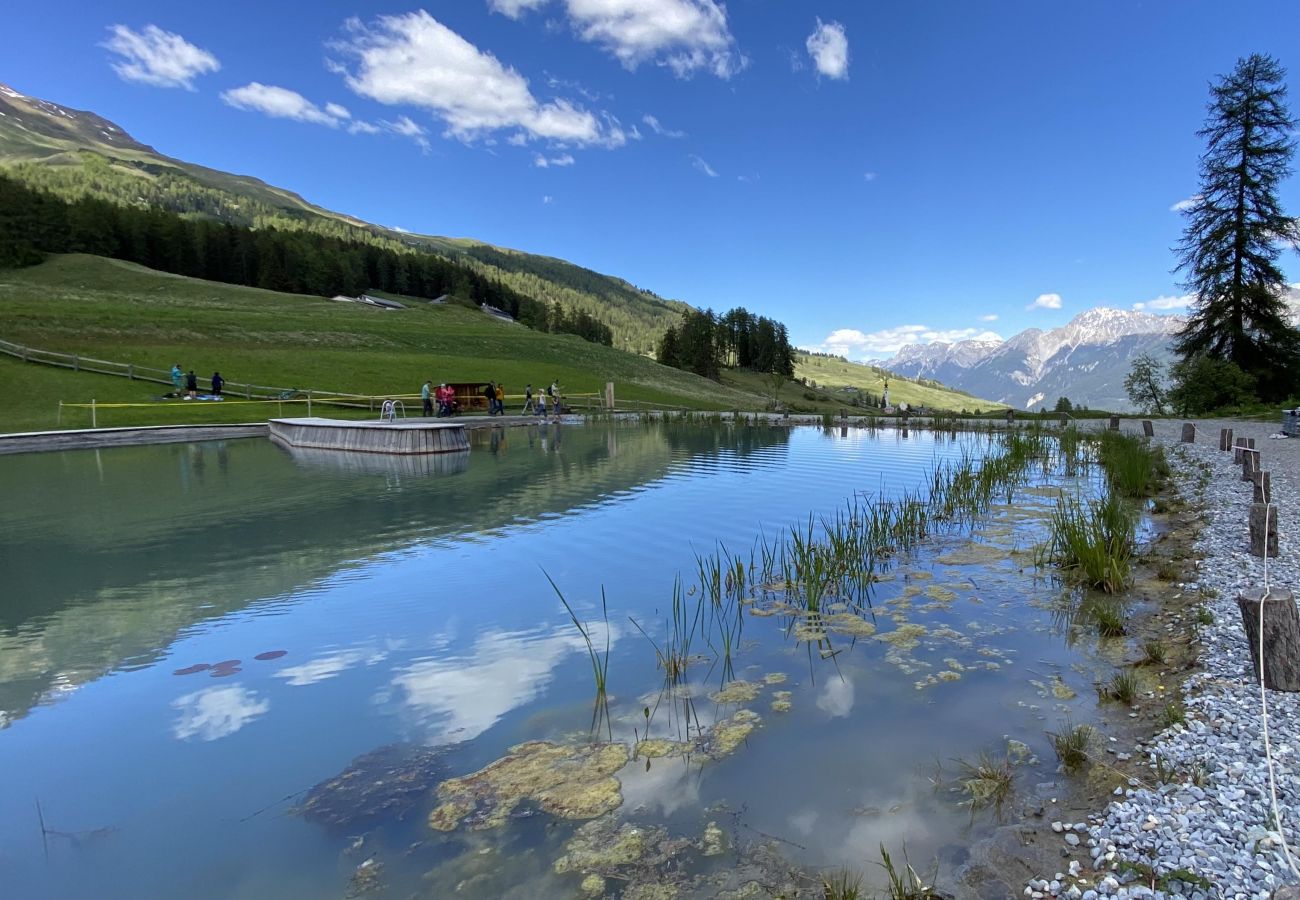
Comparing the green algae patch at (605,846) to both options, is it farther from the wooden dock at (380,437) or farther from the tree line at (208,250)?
the tree line at (208,250)

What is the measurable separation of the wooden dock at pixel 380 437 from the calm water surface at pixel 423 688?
33.4ft

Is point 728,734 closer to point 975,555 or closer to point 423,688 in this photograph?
point 423,688

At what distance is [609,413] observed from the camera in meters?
47.1

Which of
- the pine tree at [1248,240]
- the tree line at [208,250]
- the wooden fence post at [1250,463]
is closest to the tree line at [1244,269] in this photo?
the pine tree at [1248,240]

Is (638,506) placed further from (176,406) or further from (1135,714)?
(176,406)

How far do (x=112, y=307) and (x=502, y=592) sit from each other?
65.9 meters

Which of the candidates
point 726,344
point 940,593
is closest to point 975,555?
point 940,593

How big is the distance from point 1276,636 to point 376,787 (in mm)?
7405

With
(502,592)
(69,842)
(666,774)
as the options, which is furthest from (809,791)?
(502,592)

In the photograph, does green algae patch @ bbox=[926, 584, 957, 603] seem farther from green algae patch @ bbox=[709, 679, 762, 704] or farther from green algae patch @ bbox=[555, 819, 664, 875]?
green algae patch @ bbox=[555, 819, 664, 875]

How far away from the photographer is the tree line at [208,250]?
9144 cm

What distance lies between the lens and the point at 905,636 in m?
7.69

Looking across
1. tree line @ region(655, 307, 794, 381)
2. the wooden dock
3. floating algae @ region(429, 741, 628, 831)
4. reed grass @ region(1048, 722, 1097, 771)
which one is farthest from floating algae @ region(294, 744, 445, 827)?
tree line @ region(655, 307, 794, 381)

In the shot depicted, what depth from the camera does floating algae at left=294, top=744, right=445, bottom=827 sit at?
469 cm
